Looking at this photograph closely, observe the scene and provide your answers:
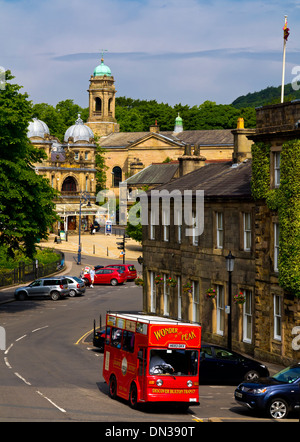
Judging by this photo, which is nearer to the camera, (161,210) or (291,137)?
(291,137)

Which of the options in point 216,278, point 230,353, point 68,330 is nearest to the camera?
point 230,353

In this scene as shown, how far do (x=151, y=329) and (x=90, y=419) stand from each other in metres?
3.16

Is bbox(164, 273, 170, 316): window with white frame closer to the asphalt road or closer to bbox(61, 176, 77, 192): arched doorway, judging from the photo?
the asphalt road

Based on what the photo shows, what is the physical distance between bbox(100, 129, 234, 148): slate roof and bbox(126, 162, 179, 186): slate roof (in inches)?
1134

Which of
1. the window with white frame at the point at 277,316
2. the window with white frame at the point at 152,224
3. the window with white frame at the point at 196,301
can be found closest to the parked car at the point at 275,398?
the window with white frame at the point at 277,316

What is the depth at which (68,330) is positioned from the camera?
157 feet

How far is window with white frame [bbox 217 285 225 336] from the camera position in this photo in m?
40.7

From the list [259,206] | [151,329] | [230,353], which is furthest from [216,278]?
[151,329]

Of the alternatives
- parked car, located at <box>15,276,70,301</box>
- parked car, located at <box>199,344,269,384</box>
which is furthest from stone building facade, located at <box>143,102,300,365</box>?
parked car, located at <box>15,276,70,301</box>

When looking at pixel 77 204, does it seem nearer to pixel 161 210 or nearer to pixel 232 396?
pixel 161 210

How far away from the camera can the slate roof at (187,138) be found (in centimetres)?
16638

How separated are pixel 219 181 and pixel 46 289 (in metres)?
22.5

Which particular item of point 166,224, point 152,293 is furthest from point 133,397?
point 152,293

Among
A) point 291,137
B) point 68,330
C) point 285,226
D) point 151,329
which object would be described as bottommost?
point 68,330
